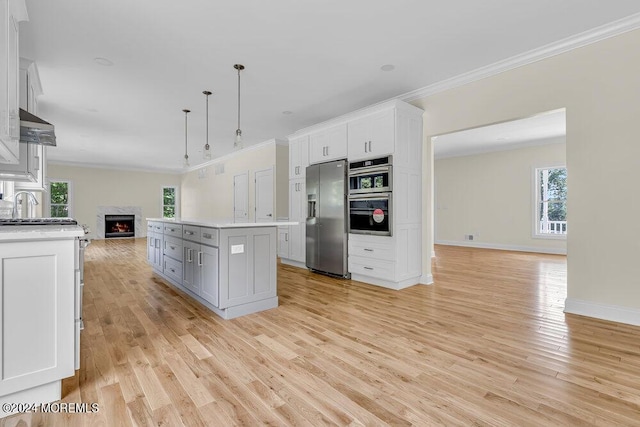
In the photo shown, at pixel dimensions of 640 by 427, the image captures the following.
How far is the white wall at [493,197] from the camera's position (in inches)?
291

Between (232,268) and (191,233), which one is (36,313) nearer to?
(232,268)

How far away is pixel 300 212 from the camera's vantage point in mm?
5441

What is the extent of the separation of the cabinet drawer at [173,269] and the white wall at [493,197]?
7.68m

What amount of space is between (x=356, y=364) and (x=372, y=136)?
302 cm

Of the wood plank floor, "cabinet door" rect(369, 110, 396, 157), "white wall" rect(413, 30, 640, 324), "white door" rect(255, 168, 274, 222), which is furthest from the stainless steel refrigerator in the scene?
"white wall" rect(413, 30, 640, 324)

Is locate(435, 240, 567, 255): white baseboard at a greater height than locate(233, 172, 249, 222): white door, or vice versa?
locate(233, 172, 249, 222): white door

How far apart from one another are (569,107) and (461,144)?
474cm

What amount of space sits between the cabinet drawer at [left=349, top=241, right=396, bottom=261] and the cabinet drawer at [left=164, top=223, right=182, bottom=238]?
236cm

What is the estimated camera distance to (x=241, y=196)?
8.45 metres

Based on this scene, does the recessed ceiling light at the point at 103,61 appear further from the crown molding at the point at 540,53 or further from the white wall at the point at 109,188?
the white wall at the point at 109,188

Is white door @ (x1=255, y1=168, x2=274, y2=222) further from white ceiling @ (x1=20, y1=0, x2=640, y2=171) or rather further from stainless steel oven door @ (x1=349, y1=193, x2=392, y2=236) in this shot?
stainless steel oven door @ (x1=349, y1=193, x2=392, y2=236)

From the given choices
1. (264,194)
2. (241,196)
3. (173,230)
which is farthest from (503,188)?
(173,230)

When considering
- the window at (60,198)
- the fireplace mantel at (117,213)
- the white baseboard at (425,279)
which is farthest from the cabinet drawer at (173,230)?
the window at (60,198)

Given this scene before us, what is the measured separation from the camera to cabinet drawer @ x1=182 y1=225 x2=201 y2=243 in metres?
3.30
